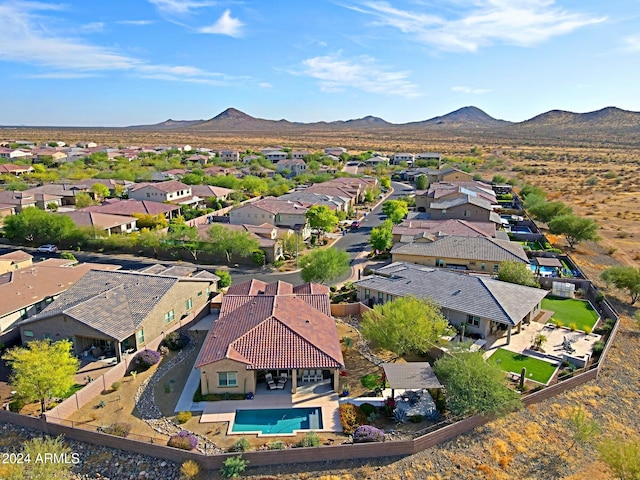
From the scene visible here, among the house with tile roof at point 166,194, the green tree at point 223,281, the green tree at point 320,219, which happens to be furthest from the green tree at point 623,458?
the house with tile roof at point 166,194

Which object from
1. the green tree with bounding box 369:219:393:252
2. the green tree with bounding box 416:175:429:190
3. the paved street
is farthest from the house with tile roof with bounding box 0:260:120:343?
the green tree with bounding box 416:175:429:190

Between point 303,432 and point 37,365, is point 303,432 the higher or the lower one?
the lower one

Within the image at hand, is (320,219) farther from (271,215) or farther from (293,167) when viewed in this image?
(293,167)

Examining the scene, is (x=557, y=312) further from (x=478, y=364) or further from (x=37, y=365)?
(x=37, y=365)

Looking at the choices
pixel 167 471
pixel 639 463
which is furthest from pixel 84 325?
pixel 639 463

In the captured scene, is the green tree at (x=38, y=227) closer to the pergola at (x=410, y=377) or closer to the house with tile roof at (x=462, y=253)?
the house with tile roof at (x=462, y=253)

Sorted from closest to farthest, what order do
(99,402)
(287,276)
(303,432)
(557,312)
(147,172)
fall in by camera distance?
(303,432) → (99,402) → (557,312) → (287,276) → (147,172)

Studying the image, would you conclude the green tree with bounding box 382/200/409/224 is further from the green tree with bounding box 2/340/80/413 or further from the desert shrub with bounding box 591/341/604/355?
the green tree with bounding box 2/340/80/413
